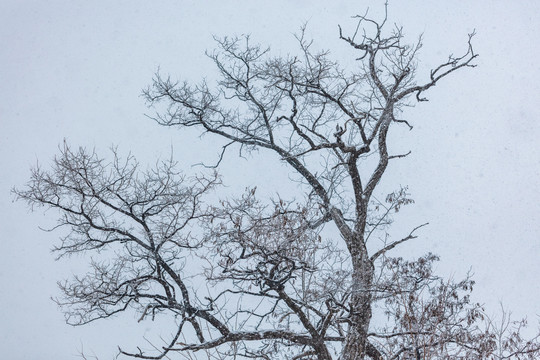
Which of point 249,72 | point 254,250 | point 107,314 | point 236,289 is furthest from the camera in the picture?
point 249,72

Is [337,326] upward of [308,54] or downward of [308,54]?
downward

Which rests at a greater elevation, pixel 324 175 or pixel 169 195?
pixel 324 175

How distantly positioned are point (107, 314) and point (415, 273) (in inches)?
301

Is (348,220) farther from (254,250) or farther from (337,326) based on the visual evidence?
(254,250)

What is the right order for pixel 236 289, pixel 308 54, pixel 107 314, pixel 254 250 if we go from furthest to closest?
1. pixel 308 54
2. pixel 107 314
3. pixel 236 289
4. pixel 254 250

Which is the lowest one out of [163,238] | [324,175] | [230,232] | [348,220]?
[230,232]

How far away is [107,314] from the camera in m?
12.6

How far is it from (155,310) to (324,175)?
5.42 m

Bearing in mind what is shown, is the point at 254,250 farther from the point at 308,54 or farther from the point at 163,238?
the point at 308,54

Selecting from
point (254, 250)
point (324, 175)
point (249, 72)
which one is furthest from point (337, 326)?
point (249, 72)

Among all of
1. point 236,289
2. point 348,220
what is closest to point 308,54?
point 348,220

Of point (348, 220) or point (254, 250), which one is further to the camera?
point (348, 220)

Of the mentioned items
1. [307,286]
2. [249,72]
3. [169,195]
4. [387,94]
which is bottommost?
[307,286]

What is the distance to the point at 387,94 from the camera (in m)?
14.7
